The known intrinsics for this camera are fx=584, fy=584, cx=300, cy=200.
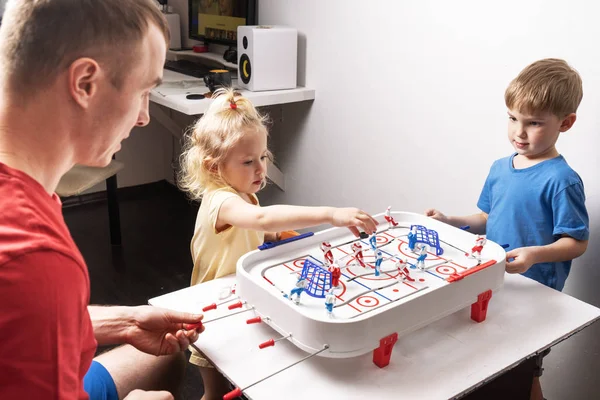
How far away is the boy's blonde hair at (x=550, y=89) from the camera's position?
4.67 ft

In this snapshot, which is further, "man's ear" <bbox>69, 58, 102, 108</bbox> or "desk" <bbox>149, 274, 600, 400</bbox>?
"desk" <bbox>149, 274, 600, 400</bbox>

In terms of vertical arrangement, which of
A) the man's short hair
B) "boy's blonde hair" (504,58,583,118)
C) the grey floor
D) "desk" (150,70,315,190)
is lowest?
the grey floor

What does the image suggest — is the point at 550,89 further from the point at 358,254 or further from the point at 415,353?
the point at 415,353

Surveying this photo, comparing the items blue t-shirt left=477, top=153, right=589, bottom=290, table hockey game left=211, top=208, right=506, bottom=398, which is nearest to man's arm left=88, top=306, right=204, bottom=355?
table hockey game left=211, top=208, right=506, bottom=398

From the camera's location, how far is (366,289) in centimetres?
108

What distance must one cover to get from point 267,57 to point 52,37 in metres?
1.91

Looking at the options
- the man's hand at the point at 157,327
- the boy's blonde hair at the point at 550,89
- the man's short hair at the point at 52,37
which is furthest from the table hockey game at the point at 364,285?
the man's short hair at the point at 52,37

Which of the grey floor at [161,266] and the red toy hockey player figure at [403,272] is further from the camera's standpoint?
the grey floor at [161,266]

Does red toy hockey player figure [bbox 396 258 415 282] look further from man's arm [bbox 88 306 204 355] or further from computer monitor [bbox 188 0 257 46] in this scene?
computer monitor [bbox 188 0 257 46]

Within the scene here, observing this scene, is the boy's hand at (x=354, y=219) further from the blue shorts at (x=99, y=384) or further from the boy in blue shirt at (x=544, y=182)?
the blue shorts at (x=99, y=384)

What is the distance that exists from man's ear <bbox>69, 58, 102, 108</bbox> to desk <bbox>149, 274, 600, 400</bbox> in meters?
0.50

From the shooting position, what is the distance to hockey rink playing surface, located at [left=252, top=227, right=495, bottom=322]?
3.35 feet

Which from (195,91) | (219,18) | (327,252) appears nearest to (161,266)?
(195,91)

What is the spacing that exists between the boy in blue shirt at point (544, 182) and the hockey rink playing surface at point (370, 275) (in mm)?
276
